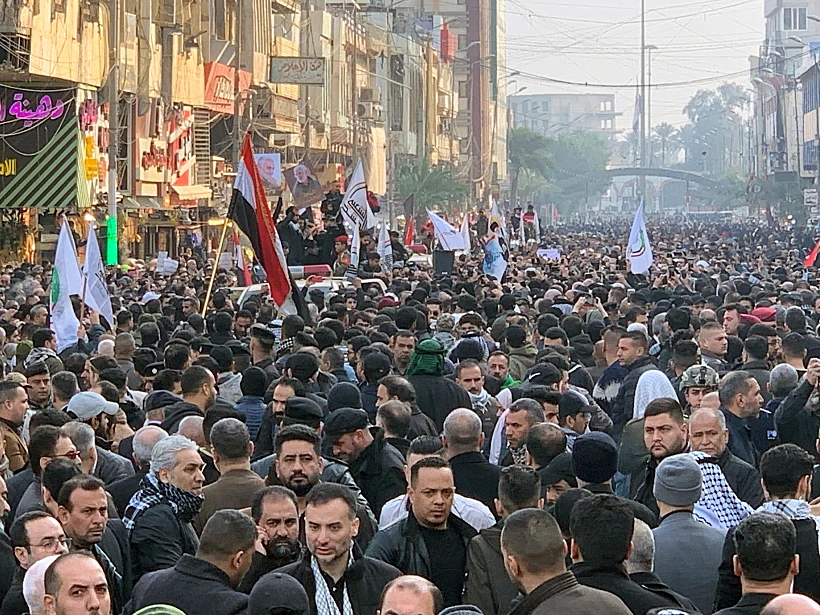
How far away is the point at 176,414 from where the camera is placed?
10016 millimetres

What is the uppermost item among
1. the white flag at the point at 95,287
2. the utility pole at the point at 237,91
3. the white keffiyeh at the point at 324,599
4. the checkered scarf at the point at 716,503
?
the utility pole at the point at 237,91

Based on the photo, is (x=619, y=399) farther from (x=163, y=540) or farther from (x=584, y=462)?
(x=163, y=540)

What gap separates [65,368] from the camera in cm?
1238

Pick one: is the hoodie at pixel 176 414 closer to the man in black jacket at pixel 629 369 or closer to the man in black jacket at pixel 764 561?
the man in black jacket at pixel 629 369

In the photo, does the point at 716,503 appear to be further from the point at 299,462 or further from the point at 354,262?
the point at 354,262

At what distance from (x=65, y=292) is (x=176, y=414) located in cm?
604

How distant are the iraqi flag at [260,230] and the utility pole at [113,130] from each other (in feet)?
48.5

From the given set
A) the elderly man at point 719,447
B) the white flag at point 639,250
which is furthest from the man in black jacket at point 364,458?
the white flag at point 639,250

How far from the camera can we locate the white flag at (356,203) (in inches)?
1061

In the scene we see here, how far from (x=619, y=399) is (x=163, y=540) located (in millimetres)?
5258

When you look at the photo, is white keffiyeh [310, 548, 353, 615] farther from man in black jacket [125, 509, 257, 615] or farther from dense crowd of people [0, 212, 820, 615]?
man in black jacket [125, 509, 257, 615]

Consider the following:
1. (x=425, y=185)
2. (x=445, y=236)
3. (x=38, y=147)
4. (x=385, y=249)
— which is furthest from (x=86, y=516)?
(x=425, y=185)

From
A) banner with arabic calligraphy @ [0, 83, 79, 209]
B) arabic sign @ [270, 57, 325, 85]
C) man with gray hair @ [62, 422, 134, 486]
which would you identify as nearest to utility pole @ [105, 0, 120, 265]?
banner with arabic calligraphy @ [0, 83, 79, 209]

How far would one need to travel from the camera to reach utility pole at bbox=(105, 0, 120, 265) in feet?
104
